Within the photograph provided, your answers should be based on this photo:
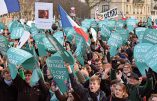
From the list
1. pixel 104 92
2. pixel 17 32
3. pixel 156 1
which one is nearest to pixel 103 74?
pixel 104 92

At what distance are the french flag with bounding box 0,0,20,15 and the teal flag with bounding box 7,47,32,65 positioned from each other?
221 centimetres

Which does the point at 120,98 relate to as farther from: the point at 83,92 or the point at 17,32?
the point at 17,32

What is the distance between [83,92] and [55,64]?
0.55 m

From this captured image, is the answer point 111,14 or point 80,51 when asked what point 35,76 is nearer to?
point 80,51

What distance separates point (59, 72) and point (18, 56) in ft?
2.37

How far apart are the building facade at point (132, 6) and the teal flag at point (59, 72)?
82176 mm

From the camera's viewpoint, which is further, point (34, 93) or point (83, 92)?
point (34, 93)

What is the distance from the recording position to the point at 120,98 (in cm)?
657

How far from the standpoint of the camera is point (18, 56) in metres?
7.21

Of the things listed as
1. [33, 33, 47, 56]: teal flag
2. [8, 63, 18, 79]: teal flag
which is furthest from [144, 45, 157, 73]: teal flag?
[33, 33, 47, 56]: teal flag

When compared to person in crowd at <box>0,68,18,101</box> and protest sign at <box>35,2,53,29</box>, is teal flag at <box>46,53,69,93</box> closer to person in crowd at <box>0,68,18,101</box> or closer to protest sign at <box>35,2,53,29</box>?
person in crowd at <box>0,68,18,101</box>

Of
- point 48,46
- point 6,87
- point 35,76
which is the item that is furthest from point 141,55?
point 48,46

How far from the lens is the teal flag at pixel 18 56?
280 inches

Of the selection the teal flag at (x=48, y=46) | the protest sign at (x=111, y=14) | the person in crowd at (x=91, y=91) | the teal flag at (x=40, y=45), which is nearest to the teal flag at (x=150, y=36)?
the teal flag at (x=48, y=46)
